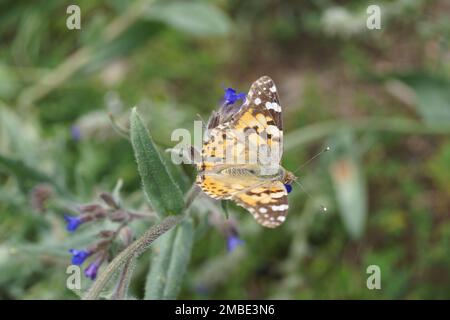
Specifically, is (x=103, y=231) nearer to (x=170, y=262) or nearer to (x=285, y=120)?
(x=170, y=262)

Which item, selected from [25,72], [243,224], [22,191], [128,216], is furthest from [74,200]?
[25,72]

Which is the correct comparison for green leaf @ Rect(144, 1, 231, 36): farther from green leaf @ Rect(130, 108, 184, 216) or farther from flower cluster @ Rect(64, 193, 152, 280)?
green leaf @ Rect(130, 108, 184, 216)

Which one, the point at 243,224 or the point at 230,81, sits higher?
the point at 230,81

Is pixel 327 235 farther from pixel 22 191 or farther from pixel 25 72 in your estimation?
pixel 25 72

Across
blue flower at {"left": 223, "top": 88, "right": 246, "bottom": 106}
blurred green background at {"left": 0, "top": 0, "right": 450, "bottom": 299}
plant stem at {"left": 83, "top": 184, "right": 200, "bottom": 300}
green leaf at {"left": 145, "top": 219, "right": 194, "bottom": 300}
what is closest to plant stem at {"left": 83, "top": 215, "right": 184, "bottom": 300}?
plant stem at {"left": 83, "top": 184, "right": 200, "bottom": 300}

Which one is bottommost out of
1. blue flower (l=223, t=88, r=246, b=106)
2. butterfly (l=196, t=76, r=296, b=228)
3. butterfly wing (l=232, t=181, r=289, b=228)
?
butterfly wing (l=232, t=181, r=289, b=228)

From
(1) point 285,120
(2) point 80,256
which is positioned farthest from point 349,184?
(2) point 80,256

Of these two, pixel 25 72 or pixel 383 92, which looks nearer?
pixel 25 72

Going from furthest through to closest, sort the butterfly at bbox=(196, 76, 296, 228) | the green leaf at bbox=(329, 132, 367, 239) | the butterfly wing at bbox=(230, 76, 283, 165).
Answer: the green leaf at bbox=(329, 132, 367, 239)
the butterfly wing at bbox=(230, 76, 283, 165)
the butterfly at bbox=(196, 76, 296, 228)
